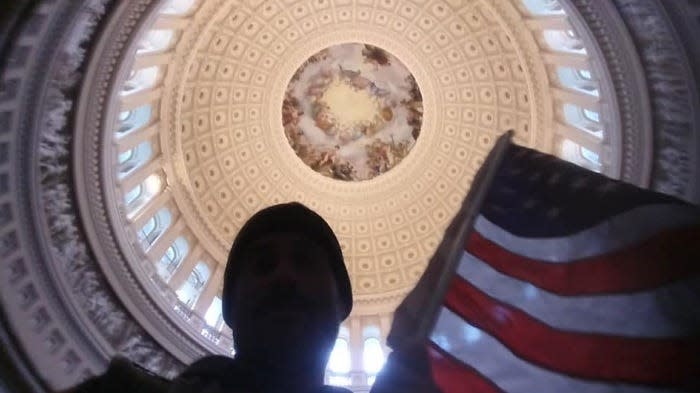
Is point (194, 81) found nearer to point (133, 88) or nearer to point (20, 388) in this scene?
point (133, 88)

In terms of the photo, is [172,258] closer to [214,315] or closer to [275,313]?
[214,315]

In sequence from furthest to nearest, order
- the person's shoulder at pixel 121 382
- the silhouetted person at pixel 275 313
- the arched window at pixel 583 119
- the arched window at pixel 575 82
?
the arched window at pixel 583 119 → the arched window at pixel 575 82 → the silhouetted person at pixel 275 313 → the person's shoulder at pixel 121 382

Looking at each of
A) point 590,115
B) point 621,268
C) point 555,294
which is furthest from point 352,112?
point 621,268

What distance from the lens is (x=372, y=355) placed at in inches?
951

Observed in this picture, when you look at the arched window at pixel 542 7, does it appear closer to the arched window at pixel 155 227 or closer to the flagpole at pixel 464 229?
the flagpole at pixel 464 229

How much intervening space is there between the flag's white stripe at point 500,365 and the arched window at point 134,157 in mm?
14096

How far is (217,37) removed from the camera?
23.8 meters

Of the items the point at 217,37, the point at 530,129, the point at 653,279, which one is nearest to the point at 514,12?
the point at 530,129

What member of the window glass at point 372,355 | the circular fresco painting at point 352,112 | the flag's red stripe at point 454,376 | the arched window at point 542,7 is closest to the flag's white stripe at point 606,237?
the flag's red stripe at point 454,376

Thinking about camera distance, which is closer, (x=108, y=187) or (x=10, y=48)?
(x=10, y=48)

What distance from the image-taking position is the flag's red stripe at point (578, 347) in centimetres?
464

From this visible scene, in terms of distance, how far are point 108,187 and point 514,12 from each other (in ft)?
43.6

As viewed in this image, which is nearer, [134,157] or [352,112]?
[134,157]

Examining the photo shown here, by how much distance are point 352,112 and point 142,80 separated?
40.5ft
